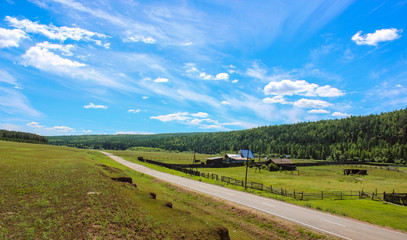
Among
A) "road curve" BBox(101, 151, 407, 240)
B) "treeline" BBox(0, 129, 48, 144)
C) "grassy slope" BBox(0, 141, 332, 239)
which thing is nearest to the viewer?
"grassy slope" BBox(0, 141, 332, 239)

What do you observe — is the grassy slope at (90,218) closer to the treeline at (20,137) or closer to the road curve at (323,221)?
the road curve at (323,221)

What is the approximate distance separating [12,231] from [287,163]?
9639cm

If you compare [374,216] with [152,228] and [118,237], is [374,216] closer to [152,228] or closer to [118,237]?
[152,228]

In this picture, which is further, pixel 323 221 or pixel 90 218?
pixel 323 221

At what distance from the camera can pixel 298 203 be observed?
31.2m

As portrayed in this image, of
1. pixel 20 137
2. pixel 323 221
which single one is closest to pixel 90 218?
pixel 323 221

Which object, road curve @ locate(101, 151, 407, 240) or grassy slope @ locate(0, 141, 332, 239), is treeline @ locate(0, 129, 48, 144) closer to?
grassy slope @ locate(0, 141, 332, 239)

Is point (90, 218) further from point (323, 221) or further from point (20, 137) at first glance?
point (20, 137)

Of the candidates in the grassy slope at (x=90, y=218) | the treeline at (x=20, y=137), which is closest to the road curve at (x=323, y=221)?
the grassy slope at (x=90, y=218)

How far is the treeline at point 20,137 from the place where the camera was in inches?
5468

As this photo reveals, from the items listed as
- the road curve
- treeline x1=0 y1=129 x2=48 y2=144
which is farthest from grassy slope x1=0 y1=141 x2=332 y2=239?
treeline x1=0 y1=129 x2=48 y2=144

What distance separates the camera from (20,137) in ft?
498

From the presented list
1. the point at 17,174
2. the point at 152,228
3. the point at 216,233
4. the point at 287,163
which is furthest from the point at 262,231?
the point at 287,163

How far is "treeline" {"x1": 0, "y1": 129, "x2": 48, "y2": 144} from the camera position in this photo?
456 ft
